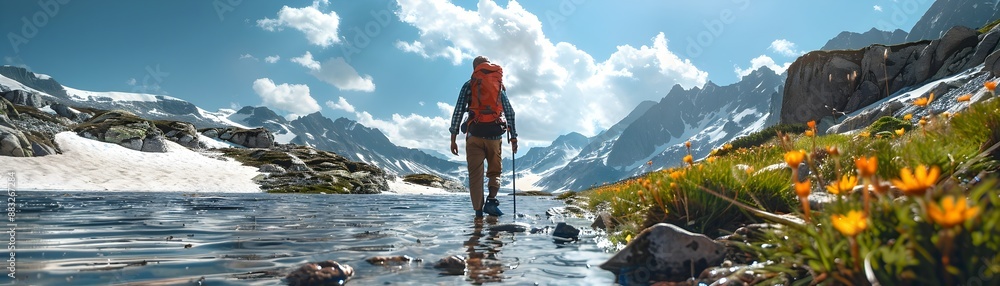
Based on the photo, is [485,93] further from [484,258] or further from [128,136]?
[128,136]

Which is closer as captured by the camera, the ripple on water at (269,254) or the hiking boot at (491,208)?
the ripple on water at (269,254)

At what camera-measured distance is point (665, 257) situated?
13.7ft

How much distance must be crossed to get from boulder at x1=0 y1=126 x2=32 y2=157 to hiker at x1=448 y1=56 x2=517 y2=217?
44093mm

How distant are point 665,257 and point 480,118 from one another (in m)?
7.43

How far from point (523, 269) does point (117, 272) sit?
3442 mm

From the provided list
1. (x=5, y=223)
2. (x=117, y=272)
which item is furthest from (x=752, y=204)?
(x=5, y=223)

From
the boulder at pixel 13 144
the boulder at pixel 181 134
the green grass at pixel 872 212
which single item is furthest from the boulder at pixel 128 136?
the green grass at pixel 872 212

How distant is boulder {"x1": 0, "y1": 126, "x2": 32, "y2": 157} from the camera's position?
121 feet

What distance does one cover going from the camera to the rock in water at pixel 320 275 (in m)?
3.70

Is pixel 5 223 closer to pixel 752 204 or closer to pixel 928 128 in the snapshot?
pixel 752 204

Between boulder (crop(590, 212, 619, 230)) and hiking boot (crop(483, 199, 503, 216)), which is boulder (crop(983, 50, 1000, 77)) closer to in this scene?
hiking boot (crop(483, 199, 503, 216))

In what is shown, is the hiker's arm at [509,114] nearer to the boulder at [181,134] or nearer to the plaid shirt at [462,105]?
the plaid shirt at [462,105]

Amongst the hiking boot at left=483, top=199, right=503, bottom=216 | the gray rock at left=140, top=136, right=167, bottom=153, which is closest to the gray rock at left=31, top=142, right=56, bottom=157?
the gray rock at left=140, top=136, right=167, bottom=153

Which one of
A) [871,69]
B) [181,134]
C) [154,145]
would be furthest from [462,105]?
[181,134]
